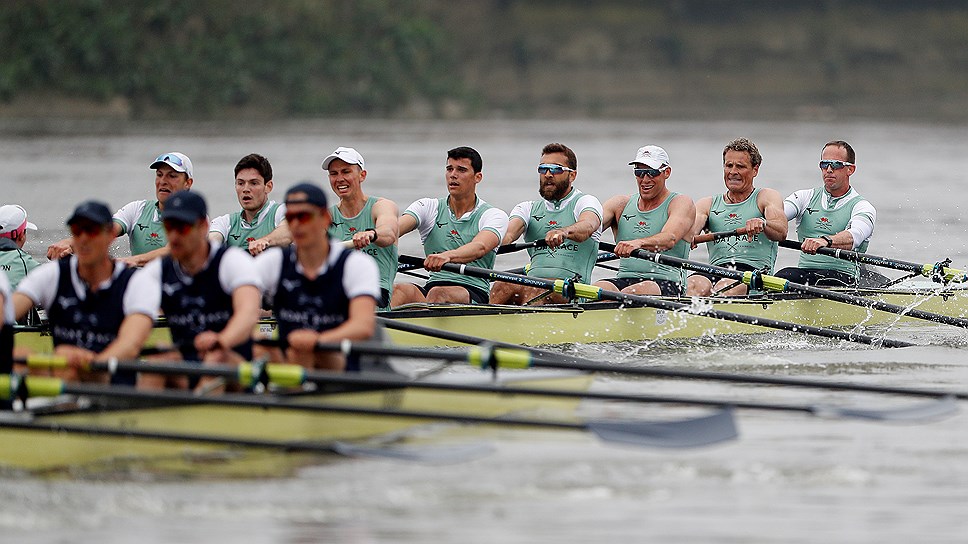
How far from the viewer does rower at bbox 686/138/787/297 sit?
12.5 metres

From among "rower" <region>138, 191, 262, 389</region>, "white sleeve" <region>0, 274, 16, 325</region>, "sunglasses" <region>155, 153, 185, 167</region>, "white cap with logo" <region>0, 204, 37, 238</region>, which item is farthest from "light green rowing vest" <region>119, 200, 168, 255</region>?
"white sleeve" <region>0, 274, 16, 325</region>

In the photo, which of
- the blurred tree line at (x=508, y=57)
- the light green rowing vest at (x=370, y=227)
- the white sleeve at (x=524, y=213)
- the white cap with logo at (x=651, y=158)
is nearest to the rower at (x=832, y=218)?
the white cap with logo at (x=651, y=158)

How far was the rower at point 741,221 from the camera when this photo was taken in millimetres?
12547

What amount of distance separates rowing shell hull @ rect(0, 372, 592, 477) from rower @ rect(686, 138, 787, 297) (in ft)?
15.7

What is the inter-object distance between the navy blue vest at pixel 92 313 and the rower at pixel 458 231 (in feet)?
12.4

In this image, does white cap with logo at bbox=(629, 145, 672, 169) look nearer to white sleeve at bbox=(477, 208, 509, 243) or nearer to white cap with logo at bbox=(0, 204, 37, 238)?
white sleeve at bbox=(477, 208, 509, 243)

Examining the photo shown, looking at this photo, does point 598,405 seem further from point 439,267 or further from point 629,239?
point 629,239

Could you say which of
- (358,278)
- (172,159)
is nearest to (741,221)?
(172,159)

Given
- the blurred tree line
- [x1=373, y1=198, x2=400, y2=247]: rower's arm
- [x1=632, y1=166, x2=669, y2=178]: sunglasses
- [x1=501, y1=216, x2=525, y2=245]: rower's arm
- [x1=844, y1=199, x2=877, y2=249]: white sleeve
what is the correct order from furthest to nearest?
the blurred tree line
[x1=844, y1=199, x2=877, y2=249]: white sleeve
[x1=632, y1=166, x2=669, y2=178]: sunglasses
[x1=501, y1=216, x2=525, y2=245]: rower's arm
[x1=373, y1=198, x2=400, y2=247]: rower's arm

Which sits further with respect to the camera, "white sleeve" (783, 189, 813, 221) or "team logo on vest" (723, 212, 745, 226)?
"white sleeve" (783, 189, 813, 221)

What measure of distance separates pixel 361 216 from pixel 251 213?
0.76 m

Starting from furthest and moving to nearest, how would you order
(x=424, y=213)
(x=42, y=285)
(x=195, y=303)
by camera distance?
(x=424, y=213)
(x=195, y=303)
(x=42, y=285)

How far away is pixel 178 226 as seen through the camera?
7.69 m

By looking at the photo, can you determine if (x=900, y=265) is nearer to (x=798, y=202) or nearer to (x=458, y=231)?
(x=798, y=202)
